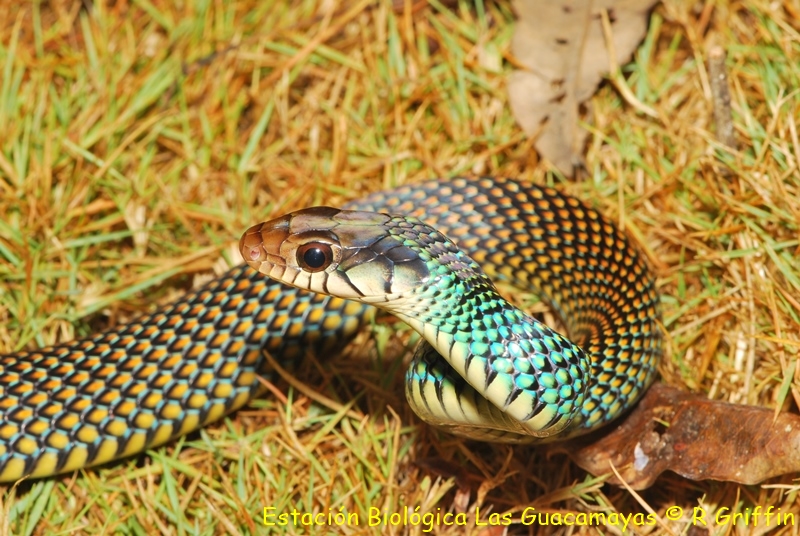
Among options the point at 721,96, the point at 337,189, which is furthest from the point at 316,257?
the point at 721,96

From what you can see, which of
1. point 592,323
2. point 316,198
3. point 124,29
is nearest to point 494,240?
point 592,323

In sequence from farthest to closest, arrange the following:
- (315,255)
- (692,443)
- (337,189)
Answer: (337,189), (692,443), (315,255)

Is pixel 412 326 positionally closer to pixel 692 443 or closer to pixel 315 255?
pixel 315 255

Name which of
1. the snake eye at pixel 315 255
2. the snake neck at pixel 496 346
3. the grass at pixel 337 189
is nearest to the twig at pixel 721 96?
the grass at pixel 337 189

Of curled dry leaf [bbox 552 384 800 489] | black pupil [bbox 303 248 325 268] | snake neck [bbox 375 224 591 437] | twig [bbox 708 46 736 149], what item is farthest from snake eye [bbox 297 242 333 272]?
twig [bbox 708 46 736 149]

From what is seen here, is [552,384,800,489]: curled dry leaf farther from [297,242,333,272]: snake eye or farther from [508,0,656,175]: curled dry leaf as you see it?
[508,0,656,175]: curled dry leaf

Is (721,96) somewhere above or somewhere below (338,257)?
above

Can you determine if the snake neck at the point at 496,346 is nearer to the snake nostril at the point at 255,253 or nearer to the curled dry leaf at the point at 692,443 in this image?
the snake nostril at the point at 255,253
